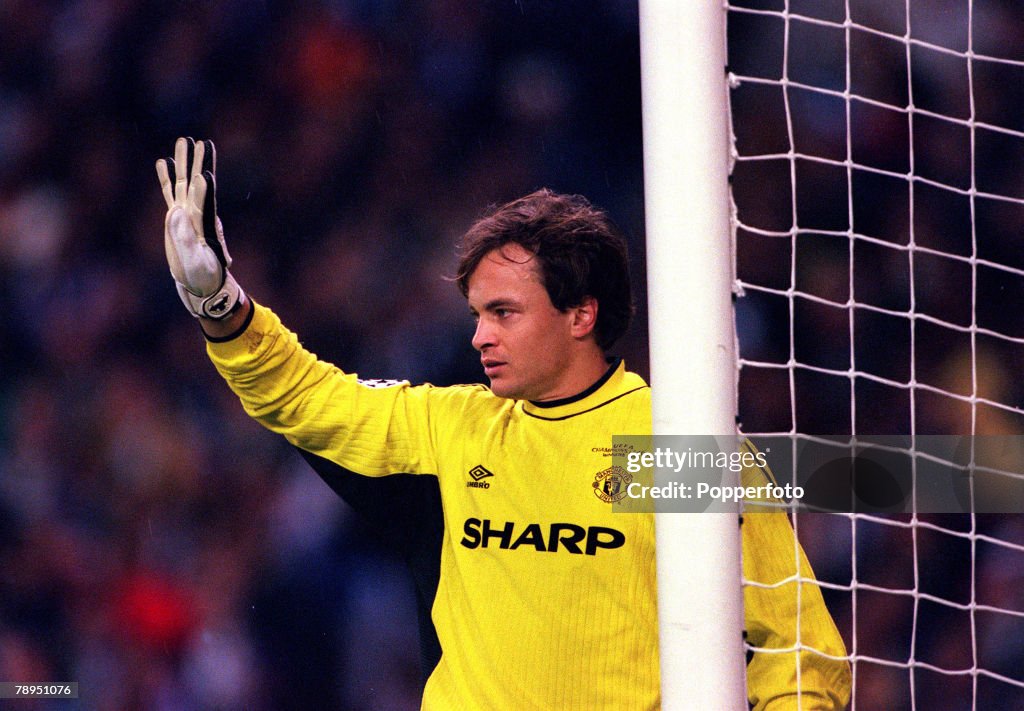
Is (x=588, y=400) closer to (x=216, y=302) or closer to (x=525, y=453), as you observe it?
(x=525, y=453)

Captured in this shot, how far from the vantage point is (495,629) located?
149 cm

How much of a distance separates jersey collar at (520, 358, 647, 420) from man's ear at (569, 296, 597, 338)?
0.06m

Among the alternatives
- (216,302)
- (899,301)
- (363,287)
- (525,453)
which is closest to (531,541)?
(525,453)

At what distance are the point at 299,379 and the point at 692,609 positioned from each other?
719mm

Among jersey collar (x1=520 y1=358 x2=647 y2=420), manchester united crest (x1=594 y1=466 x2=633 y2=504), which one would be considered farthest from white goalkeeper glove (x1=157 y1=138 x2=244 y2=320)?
manchester united crest (x1=594 y1=466 x2=633 y2=504)

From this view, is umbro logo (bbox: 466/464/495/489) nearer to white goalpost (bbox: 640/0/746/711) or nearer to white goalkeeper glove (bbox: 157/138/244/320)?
white goalkeeper glove (bbox: 157/138/244/320)

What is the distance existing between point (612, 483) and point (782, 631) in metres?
0.28

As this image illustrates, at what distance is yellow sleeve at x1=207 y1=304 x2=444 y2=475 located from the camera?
4.97 ft

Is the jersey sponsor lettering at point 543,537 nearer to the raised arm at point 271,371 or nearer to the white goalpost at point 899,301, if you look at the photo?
the raised arm at point 271,371

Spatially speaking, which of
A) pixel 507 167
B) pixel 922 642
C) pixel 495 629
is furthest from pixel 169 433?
pixel 922 642

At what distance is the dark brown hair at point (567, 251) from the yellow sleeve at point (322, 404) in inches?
7.9

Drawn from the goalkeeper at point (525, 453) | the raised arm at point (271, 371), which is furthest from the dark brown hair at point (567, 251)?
the raised arm at point (271, 371)

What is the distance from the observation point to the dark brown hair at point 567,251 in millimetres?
1575

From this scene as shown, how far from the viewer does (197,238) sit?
1475mm
